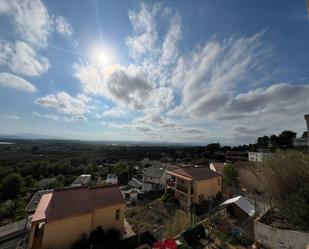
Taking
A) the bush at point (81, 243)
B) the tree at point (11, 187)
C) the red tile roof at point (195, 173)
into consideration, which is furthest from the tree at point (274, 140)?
the tree at point (11, 187)

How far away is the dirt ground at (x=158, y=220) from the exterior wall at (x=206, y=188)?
12.3ft

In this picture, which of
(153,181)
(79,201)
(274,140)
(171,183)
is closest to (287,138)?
(274,140)

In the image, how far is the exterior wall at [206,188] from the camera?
2086 centimetres

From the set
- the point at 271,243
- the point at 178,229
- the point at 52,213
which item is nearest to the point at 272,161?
the point at 271,243

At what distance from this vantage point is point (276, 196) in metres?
10.5

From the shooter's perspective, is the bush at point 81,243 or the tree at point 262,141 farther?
the tree at point 262,141

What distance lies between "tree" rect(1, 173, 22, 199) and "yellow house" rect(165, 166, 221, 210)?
1551 inches

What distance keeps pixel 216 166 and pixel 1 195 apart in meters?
48.6

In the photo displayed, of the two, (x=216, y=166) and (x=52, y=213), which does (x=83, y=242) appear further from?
(x=216, y=166)

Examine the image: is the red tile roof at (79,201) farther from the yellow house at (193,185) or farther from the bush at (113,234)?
the yellow house at (193,185)

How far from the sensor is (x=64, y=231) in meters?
11.8

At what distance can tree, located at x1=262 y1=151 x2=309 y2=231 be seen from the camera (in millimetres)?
8469

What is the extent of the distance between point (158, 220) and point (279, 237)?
36.6ft

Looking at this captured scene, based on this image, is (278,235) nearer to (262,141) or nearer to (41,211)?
(41,211)
